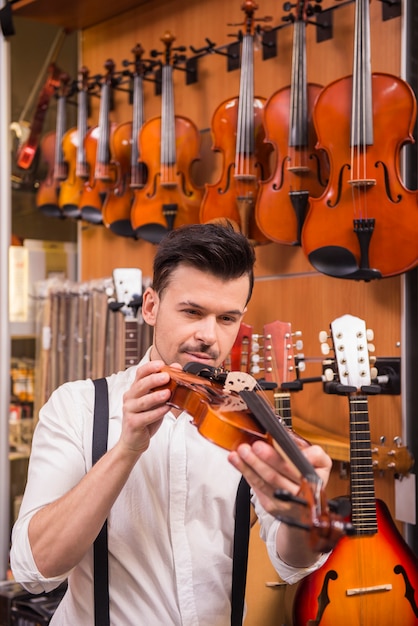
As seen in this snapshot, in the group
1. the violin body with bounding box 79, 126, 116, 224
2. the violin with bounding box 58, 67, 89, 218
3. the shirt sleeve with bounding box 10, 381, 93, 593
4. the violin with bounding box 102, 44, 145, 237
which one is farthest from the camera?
the violin with bounding box 58, 67, 89, 218

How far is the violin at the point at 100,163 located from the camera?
3.64 m

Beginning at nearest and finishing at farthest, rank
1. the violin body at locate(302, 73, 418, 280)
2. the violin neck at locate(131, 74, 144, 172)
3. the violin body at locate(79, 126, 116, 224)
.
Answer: the violin body at locate(302, 73, 418, 280)
the violin neck at locate(131, 74, 144, 172)
the violin body at locate(79, 126, 116, 224)

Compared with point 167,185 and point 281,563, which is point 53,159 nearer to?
point 167,185

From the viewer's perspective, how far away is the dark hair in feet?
5.67

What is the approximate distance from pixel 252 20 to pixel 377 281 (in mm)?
1069

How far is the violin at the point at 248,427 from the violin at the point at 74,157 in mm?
2562

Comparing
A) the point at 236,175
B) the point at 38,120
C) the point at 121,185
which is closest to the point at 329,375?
the point at 236,175

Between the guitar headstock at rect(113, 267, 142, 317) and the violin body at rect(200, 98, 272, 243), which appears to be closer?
the violin body at rect(200, 98, 272, 243)

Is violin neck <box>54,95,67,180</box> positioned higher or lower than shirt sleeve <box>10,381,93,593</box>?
higher

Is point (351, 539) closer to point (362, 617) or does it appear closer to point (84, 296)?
point (362, 617)

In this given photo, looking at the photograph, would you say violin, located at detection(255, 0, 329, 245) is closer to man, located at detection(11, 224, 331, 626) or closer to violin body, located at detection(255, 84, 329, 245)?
violin body, located at detection(255, 84, 329, 245)

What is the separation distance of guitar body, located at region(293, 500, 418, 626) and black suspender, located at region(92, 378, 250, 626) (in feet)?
1.95

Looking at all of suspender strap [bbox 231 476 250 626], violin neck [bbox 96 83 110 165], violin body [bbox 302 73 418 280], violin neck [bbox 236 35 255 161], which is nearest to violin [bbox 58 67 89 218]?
violin neck [bbox 96 83 110 165]

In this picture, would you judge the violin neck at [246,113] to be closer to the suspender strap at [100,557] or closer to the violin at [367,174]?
the violin at [367,174]
